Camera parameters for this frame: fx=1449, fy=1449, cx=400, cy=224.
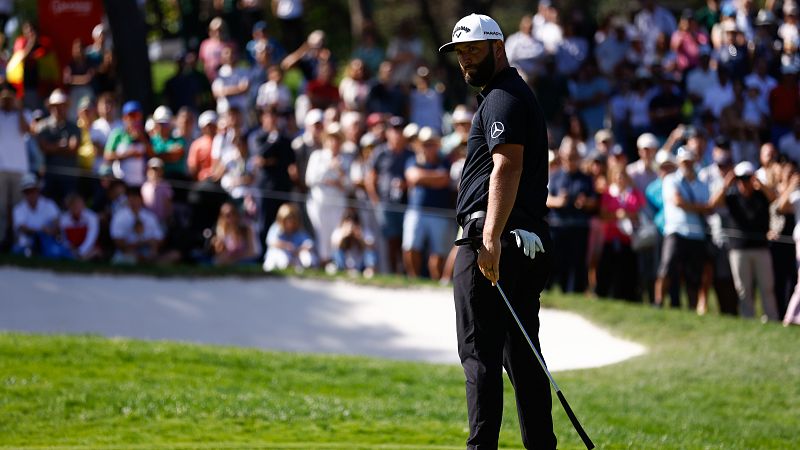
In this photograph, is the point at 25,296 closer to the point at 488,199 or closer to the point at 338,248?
the point at 338,248

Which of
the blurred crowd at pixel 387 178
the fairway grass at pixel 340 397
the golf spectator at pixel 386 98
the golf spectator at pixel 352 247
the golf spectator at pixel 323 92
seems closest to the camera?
the fairway grass at pixel 340 397

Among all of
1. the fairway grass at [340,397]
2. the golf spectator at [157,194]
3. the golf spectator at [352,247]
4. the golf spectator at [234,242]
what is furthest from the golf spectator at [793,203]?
the golf spectator at [157,194]

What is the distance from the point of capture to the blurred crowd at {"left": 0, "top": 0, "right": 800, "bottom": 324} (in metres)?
15.5

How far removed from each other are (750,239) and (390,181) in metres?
4.24

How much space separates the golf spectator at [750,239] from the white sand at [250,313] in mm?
1790

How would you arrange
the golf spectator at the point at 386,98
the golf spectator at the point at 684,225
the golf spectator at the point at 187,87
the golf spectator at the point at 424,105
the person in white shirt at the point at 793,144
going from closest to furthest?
the golf spectator at the point at 684,225 → the person in white shirt at the point at 793,144 → the golf spectator at the point at 386,98 → the golf spectator at the point at 424,105 → the golf spectator at the point at 187,87

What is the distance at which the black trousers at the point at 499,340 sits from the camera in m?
7.12

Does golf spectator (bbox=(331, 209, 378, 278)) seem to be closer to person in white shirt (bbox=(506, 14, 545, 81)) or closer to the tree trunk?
person in white shirt (bbox=(506, 14, 545, 81))

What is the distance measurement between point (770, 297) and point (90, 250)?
7.54m

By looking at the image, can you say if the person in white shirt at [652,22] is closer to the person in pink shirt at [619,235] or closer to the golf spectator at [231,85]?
the person in pink shirt at [619,235]

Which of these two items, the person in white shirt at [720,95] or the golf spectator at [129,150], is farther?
the person in white shirt at [720,95]

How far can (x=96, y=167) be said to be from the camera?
17328mm

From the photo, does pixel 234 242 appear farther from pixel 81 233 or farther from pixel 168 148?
pixel 81 233

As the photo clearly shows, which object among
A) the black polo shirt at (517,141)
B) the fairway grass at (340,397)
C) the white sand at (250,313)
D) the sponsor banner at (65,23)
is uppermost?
the sponsor banner at (65,23)
